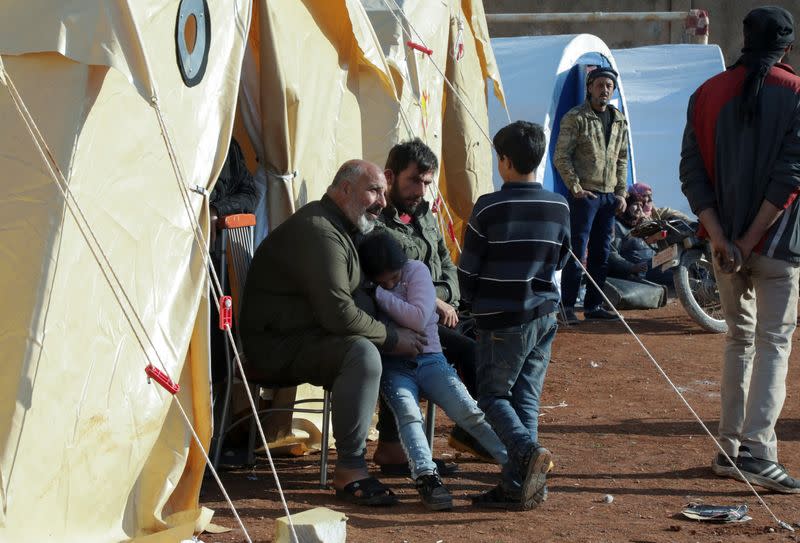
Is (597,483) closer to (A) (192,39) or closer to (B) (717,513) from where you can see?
(B) (717,513)

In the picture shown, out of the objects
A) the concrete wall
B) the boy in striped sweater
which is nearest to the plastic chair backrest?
the boy in striped sweater

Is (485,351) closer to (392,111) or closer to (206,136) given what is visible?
(206,136)

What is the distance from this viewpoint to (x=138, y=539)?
13.4 ft

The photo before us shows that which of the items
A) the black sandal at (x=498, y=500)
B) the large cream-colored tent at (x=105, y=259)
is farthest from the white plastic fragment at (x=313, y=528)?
the black sandal at (x=498, y=500)

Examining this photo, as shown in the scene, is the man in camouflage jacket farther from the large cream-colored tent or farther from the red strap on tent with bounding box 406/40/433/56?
the large cream-colored tent

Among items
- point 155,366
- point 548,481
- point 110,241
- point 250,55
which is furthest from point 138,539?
point 250,55

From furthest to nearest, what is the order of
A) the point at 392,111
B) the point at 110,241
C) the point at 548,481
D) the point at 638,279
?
the point at 638,279
the point at 392,111
the point at 548,481
the point at 110,241

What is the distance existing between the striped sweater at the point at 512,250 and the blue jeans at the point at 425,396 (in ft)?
1.12

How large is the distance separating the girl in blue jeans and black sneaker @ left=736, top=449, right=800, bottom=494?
3.39 ft

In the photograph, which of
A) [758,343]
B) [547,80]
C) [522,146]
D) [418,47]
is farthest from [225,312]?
[547,80]

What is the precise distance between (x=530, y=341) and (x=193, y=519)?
141 cm

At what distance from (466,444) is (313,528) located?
1.73m

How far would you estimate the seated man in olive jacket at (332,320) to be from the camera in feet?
15.7

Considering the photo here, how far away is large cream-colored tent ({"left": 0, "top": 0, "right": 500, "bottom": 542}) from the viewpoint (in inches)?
144
